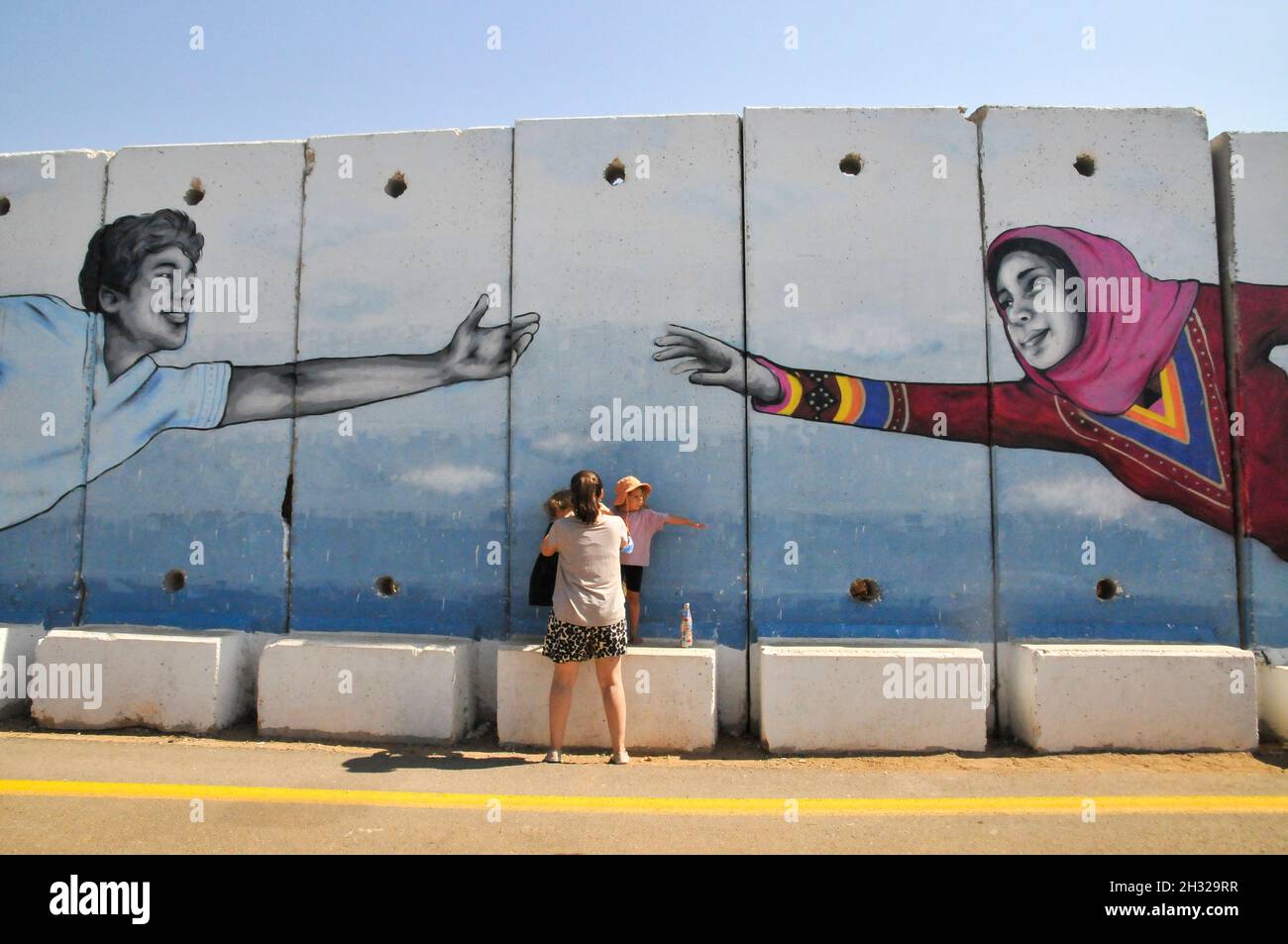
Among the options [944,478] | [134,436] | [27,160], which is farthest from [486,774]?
[27,160]

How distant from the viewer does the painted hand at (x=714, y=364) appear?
20.4ft

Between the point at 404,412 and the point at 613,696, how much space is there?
2820mm

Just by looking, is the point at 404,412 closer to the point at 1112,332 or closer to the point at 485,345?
the point at 485,345

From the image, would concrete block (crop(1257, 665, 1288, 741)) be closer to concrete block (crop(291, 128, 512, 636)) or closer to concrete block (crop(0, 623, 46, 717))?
→ concrete block (crop(291, 128, 512, 636))

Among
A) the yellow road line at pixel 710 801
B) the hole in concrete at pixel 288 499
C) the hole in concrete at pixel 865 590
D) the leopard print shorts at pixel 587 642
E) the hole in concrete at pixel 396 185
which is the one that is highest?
the hole in concrete at pixel 396 185

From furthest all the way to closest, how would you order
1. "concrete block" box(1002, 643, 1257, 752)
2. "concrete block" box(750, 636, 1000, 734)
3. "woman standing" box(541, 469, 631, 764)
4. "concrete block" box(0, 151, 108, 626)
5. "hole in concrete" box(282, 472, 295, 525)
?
1. "concrete block" box(0, 151, 108, 626)
2. "hole in concrete" box(282, 472, 295, 525)
3. "concrete block" box(750, 636, 1000, 734)
4. "concrete block" box(1002, 643, 1257, 752)
5. "woman standing" box(541, 469, 631, 764)

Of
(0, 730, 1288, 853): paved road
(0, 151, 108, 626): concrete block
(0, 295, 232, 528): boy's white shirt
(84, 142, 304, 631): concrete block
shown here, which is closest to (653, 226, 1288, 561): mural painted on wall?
(0, 730, 1288, 853): paved road

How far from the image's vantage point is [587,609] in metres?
5.23

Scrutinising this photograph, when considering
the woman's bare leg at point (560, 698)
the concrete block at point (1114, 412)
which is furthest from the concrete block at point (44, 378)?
the concrete block at point (1114, 412)

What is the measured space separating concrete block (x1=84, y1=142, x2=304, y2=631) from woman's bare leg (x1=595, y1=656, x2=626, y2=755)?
2839mm

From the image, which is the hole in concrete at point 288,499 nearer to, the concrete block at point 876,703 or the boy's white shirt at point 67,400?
the boy's white shirt at point 67,400

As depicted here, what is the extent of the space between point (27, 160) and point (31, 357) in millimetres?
1773

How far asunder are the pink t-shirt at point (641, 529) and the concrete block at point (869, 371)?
0.76 m

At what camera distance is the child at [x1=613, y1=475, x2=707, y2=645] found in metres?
5.98
